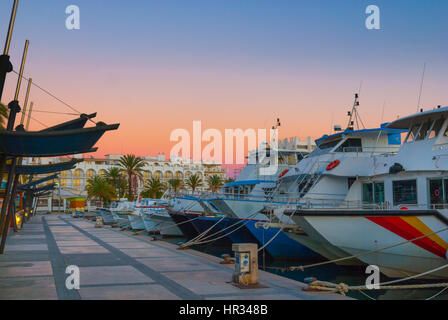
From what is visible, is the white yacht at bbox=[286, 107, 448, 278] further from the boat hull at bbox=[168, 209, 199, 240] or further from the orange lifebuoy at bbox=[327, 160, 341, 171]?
the boat hull at bbox=[168, 209, 199, 240]

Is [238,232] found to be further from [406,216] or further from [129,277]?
[129,277]

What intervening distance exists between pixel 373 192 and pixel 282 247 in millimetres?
5030

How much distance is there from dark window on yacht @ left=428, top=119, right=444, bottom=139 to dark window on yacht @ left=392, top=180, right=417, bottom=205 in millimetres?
1670

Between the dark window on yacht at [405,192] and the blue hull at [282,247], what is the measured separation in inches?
212

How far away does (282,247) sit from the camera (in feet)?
66.5

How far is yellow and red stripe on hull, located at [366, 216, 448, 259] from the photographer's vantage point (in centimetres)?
1334

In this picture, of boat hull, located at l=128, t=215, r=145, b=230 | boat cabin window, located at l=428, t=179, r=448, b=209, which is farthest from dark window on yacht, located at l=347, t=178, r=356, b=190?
boat hull, located at l=128, t=215, r=145, b=230

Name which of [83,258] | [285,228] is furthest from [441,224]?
[83,258]

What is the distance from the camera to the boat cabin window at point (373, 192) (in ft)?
55.9

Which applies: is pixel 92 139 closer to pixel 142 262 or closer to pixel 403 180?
pixel 142 262

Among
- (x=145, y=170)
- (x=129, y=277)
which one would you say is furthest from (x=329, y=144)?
(x=145, y=170)

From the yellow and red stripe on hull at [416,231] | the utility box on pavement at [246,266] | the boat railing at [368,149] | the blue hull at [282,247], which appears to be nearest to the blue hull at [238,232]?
the blue hull at [282,247]
